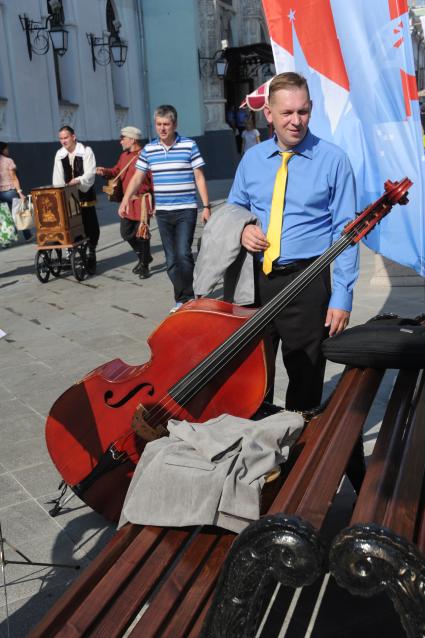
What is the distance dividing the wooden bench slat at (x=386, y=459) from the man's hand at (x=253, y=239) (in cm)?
90

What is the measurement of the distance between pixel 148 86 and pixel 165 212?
18303 millimetres

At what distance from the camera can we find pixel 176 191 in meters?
7.36

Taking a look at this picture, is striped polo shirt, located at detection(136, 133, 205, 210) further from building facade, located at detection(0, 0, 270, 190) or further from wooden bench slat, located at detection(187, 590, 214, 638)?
building facade, located at detection(0, 0, 270, 190)

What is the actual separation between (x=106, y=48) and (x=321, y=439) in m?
20.7

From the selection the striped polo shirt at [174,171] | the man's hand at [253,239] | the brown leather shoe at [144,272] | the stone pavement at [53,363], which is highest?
the striped polo shirt at [174,171]

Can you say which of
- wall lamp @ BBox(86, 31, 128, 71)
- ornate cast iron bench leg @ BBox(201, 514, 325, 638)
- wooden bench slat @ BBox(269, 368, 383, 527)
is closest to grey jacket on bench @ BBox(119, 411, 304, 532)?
wooden bench slat @ BBox(269, 368, 383, 527)

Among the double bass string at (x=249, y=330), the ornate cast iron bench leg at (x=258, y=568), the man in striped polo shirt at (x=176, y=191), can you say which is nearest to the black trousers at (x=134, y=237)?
the man in striped polo shirt at (x=176, y=191)

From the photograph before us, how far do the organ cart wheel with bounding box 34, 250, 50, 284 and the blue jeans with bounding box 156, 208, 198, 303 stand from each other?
2.34 m

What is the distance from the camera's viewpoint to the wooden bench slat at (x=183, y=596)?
1836 millimetres

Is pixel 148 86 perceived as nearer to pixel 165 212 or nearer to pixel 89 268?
pixel 89 268

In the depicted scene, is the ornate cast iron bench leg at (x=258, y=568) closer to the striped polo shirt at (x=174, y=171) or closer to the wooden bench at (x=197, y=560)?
the wooden bench at (x=197, y=560)

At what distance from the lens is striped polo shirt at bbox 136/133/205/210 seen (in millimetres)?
7355

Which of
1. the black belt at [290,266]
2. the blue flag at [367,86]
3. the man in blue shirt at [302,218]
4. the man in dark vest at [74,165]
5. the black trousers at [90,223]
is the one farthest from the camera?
the black trousers at [90,223]

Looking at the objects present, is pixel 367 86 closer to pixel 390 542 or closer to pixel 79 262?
pixel 390 542
